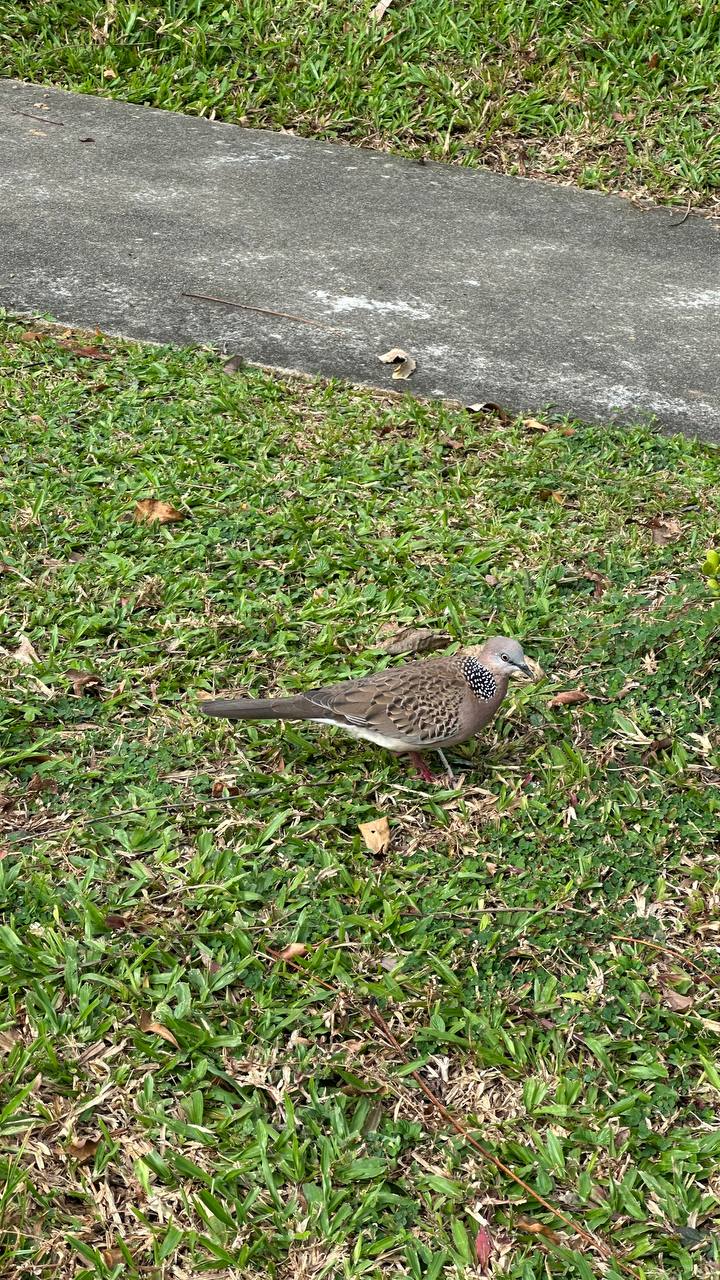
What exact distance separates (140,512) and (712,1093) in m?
3.18

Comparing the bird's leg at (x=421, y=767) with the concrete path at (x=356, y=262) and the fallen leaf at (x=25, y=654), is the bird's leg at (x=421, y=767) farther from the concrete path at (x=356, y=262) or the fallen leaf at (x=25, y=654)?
the concrete path at (x=356, y=262)

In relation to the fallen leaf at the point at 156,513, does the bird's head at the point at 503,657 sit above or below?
above

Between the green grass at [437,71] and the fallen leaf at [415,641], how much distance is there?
14.8 feet

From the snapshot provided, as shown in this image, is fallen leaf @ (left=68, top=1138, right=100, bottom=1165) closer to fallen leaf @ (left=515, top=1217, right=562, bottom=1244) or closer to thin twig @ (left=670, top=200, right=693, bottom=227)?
fallen leaf @ (left=515, top=1217, right=562, bottom=1244)

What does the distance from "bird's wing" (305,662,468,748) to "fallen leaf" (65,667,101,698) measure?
2.85ft

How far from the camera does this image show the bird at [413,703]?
405 cm

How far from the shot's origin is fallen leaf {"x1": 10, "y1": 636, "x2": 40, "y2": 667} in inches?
179

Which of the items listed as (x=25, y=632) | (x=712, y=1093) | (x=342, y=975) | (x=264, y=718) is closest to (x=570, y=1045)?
(x=712, y=1093)

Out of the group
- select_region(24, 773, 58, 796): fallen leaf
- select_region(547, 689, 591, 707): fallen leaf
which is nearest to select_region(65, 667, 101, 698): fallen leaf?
select_region(24, 773, 58, 796): fallen leaf

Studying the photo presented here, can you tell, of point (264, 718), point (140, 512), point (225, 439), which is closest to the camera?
point (264, 718)

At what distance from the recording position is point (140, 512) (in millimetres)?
5316

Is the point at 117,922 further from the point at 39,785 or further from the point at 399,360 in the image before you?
the point at 399,360

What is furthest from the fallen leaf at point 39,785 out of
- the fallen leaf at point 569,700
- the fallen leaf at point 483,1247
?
the fallen leaf at point 483,1247

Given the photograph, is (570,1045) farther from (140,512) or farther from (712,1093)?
(140,512)
